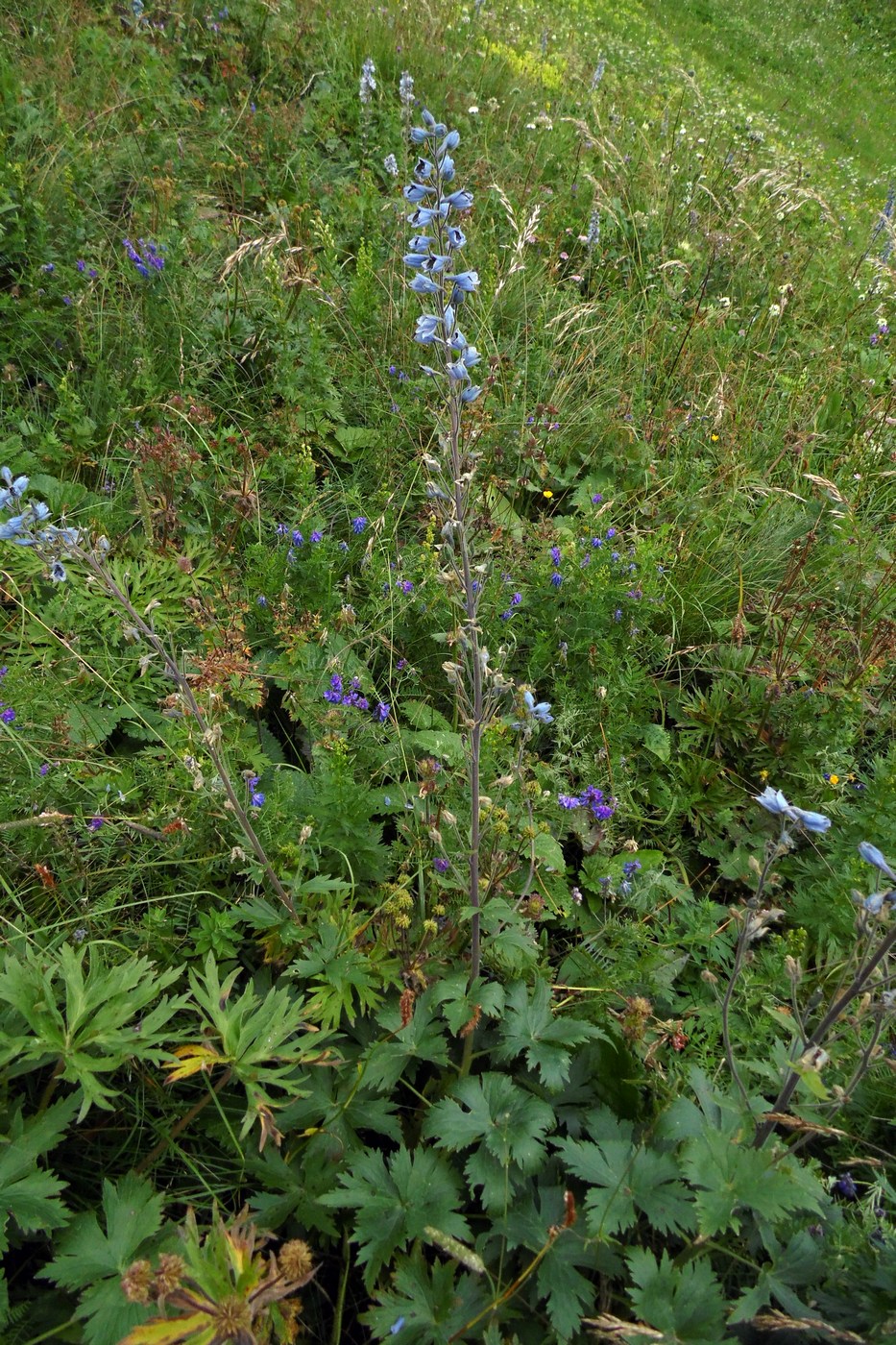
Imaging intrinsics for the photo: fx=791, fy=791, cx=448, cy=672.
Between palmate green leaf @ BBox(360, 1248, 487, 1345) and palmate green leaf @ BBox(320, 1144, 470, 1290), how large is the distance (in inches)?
1.8

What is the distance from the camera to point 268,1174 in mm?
1683

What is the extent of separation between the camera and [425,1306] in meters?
1.54

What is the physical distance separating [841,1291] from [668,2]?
1948 centimetres

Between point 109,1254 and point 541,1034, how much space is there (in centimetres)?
95

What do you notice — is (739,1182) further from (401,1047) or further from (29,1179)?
(29,1179)

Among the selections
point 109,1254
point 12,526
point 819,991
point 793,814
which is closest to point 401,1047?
point 109,1254

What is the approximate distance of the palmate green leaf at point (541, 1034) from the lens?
5.78 feet

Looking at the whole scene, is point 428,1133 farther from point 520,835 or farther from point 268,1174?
point 520,835

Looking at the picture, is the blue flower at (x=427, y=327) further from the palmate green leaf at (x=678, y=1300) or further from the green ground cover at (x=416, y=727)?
the palmate green leaf at (x=678, y=1300)

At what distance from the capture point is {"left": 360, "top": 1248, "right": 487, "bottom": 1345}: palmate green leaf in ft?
4.95

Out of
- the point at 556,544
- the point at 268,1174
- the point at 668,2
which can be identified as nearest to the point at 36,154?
the point at 556,544

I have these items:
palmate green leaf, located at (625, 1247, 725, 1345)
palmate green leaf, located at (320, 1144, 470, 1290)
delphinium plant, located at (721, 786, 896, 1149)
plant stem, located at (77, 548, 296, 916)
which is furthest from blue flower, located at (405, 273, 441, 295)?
palmate green leaf, located at (625, 1247, 725, 1345)

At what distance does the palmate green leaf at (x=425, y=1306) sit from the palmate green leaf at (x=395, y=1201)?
0.05m

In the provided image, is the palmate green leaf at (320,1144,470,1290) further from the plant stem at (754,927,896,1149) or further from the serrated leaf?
the serrated leaf
